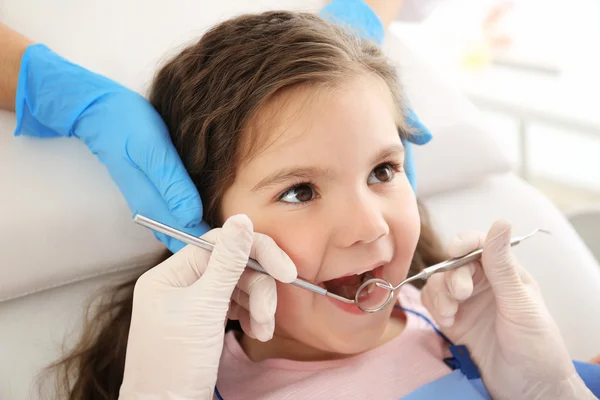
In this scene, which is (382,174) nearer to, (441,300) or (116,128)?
(441,300)

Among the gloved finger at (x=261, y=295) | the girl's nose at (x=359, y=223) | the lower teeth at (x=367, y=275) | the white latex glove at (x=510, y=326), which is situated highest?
the girl's nose at (x=359, y=223)

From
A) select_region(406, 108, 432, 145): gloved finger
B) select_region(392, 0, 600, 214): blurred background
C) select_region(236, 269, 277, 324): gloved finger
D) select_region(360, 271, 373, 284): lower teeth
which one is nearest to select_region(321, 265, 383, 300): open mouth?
select_region(360, 271, 373, 284): lower teeth

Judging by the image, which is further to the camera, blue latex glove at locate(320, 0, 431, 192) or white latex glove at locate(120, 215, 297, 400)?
blue latex glove at locate(320, 0, 431, 192)

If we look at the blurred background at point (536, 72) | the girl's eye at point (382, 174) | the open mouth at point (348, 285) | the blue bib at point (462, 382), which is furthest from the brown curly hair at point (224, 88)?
the blurred background at point (536, 72)

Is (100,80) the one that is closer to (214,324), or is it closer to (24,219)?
(24,219)

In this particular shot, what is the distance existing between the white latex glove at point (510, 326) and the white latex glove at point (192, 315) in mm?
355

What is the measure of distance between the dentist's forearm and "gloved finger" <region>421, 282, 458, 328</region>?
903 mm

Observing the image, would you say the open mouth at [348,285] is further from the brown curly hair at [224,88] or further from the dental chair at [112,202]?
the dental chair at [112,202]

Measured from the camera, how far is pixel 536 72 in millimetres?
2635

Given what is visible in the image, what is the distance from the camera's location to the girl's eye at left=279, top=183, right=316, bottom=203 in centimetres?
106

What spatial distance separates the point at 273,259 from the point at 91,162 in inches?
22.4

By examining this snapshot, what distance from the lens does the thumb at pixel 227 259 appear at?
96 cm

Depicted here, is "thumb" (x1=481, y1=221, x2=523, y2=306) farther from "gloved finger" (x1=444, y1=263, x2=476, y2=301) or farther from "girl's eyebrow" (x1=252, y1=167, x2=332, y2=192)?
"girl's eyebrow" (x1=252, y1=167, x2=332, y2=192)

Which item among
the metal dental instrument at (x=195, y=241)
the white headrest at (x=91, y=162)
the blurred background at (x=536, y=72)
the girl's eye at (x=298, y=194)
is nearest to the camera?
the metal dental instrument at (x=195, y=241)
